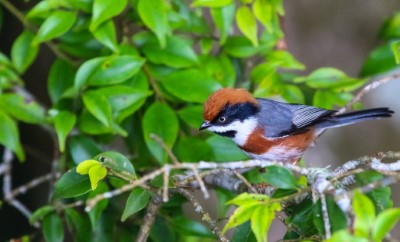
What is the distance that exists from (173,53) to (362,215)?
215 cm

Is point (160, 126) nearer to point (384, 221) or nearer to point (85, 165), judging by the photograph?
point (85, 165)

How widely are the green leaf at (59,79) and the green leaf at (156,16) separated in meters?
0.68

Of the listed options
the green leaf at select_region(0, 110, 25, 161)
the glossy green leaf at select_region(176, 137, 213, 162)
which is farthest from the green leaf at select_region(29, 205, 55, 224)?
the glossy green leaf at select_region(176, 137, 213, 162)

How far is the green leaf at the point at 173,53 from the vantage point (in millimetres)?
3822

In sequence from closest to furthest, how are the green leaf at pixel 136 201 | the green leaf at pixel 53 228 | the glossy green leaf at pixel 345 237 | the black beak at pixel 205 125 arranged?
the glossy green leaf at pixel 345 237, the green leaf at pixel 136 201, the green leaf at pixel 53 228, the black beak at pixel 205 125

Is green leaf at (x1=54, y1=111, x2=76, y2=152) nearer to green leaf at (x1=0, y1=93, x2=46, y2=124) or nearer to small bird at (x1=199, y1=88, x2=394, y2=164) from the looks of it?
green leaf at (x1=0, y1=93, x2=46, y2=124)

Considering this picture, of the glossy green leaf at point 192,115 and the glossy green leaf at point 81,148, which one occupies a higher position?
the glossy green leaf at point 192,115

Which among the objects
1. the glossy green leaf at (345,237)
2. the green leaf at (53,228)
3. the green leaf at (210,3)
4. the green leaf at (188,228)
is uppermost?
the glossy green leaf at (345,237)

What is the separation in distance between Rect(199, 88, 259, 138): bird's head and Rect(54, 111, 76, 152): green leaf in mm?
690

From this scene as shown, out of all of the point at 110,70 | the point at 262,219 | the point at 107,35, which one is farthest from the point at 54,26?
the point at 262,219

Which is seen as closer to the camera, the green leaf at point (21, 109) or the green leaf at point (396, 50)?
the green leaf at point (396, 50)

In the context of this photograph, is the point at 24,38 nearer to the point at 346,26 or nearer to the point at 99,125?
the point at 99,125

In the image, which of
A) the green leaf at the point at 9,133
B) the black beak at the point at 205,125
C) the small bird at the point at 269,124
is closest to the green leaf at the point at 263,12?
the small bird at the point at 269,124

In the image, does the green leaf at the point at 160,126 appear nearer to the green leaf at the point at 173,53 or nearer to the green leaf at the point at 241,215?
the green leaf at the point at 173,53
